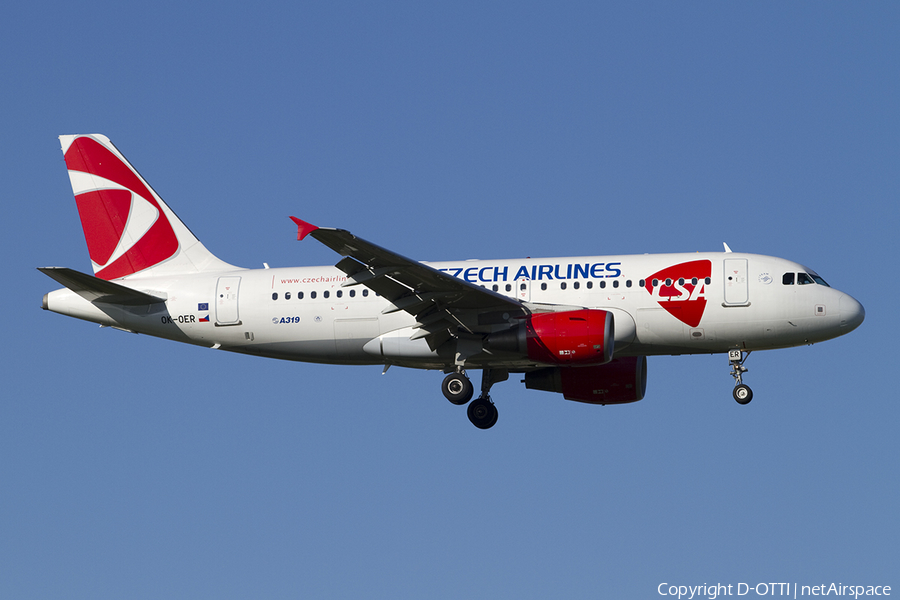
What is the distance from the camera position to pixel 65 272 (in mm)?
32719

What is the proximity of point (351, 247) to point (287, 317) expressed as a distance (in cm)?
655

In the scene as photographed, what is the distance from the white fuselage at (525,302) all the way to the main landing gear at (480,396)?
0.61m

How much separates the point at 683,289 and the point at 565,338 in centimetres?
383

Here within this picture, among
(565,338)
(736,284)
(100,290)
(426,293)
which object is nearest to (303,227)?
(426,293)

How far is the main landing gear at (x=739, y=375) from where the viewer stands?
108 ft

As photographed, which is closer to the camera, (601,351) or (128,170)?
(601,351)

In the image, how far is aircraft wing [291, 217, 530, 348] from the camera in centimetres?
2955

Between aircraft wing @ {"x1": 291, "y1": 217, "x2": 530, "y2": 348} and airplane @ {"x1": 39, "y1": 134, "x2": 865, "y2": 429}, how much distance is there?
2.0 inches

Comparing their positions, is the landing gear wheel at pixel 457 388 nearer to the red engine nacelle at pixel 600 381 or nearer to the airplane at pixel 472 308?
the airplane at pixel 472 308

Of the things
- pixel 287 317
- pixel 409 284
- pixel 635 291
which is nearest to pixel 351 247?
pixel 409 284

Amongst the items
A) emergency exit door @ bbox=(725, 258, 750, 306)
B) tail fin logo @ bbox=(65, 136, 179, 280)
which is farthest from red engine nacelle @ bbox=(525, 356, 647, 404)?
tail fin logo @ bbox=(65, 136, 179, 280)

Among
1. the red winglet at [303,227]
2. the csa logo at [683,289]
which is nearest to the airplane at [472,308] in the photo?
the csa logo at [683,289]

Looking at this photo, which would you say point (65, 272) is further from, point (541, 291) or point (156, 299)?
point (541, 291)

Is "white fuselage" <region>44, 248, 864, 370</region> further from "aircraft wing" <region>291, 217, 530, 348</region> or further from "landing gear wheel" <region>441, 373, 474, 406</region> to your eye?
"landing gear wheel" <region>441, 373, 474, 406</region>
